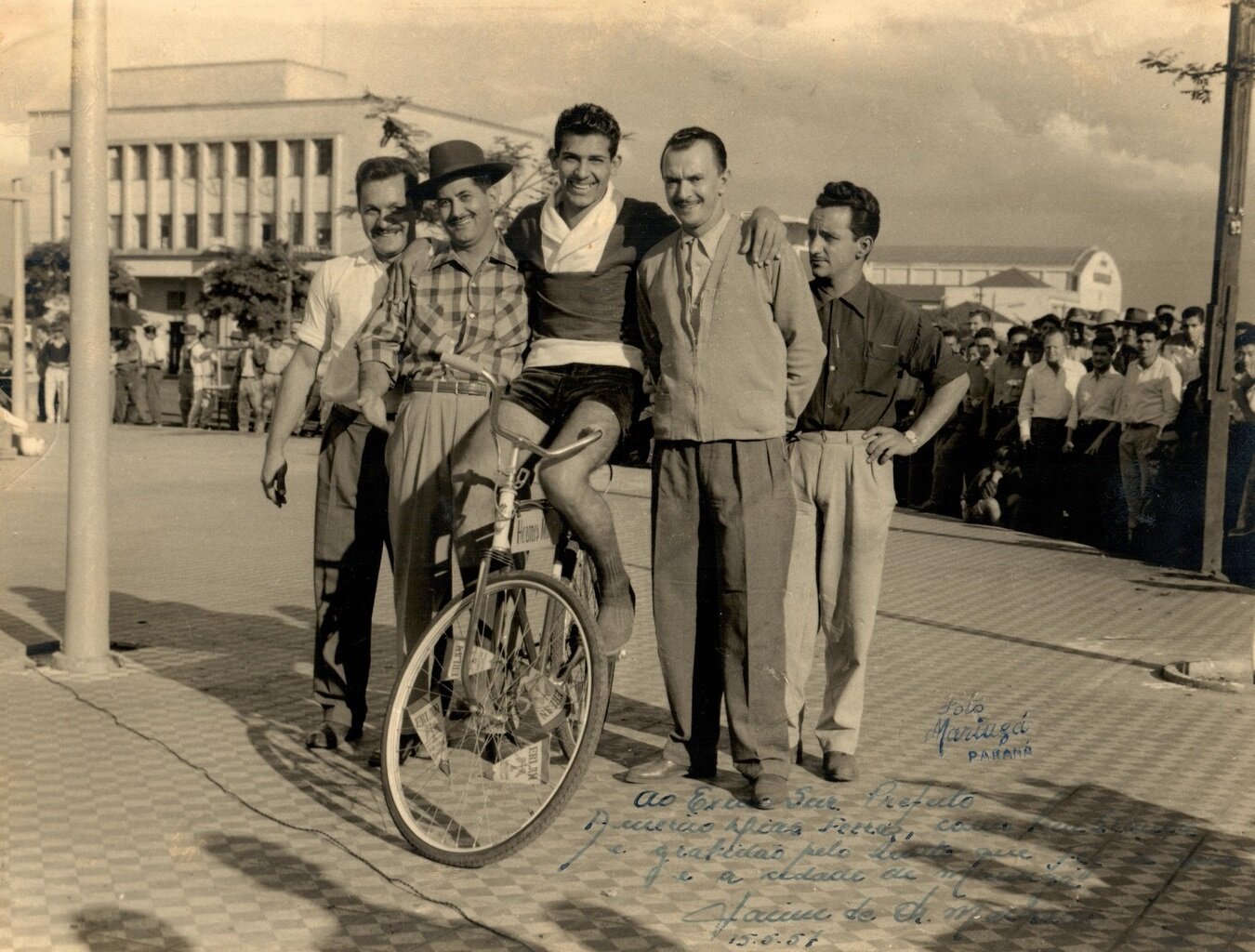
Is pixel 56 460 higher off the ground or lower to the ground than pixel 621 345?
lower

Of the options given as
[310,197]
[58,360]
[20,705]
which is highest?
[310,197]

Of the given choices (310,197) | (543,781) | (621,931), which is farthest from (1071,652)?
(310,197)

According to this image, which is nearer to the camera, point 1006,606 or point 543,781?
point 543,781

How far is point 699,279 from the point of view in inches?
197

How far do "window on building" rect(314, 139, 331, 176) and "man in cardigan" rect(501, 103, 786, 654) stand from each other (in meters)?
10.6

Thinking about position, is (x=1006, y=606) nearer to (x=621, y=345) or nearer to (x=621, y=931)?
(x=621, y=345)

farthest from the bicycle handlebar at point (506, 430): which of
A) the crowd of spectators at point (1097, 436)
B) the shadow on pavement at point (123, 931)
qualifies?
the crowd of spectators at point (1097, 436)

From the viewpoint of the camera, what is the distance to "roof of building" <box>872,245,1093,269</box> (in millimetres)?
9078

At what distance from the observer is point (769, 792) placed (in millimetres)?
4953

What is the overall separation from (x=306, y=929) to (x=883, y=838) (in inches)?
69.1

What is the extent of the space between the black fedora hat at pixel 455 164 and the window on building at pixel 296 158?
673 inches

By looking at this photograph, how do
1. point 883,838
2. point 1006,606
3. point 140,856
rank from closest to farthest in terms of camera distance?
point 140,856 < point 883,838 < point 1006,606

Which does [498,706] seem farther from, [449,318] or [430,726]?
[449,318]

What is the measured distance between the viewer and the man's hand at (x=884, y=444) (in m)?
5.42
